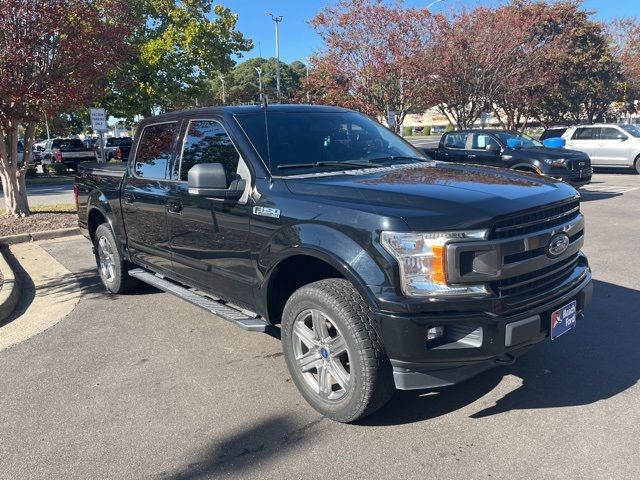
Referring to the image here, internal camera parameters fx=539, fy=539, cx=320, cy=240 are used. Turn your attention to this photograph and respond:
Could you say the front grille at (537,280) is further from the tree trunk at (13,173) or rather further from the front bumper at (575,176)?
the tree trunk at (13,173)

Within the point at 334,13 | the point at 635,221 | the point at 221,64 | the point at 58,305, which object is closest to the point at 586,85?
the point at 334,13

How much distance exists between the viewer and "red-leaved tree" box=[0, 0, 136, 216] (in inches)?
337

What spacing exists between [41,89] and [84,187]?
3715 millimetres

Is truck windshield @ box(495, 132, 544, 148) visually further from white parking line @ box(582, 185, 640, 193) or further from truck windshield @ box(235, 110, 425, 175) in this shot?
truck windshield @ box(235, 110, 425, 175)

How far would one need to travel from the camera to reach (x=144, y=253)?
5238 mm

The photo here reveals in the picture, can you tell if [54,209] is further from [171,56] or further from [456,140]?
[171,56]

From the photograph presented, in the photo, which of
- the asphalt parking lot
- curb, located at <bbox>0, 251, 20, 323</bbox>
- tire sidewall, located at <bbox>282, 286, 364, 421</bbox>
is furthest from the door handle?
curb, located at <bbox>0, 251, 20, 323</bbox>

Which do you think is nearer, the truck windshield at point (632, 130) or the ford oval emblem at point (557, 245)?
the ford oval emblem at point (557, 245)

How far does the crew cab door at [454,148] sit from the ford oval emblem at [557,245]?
1073 centimetres

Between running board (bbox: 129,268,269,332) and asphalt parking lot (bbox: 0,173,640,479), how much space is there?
420 mm

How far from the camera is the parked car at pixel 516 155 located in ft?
40.8

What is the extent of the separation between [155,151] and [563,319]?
3.77 m

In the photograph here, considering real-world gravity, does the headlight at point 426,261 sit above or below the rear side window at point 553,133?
below

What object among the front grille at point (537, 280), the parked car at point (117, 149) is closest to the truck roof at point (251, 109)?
the front grille at point (537, 280)
